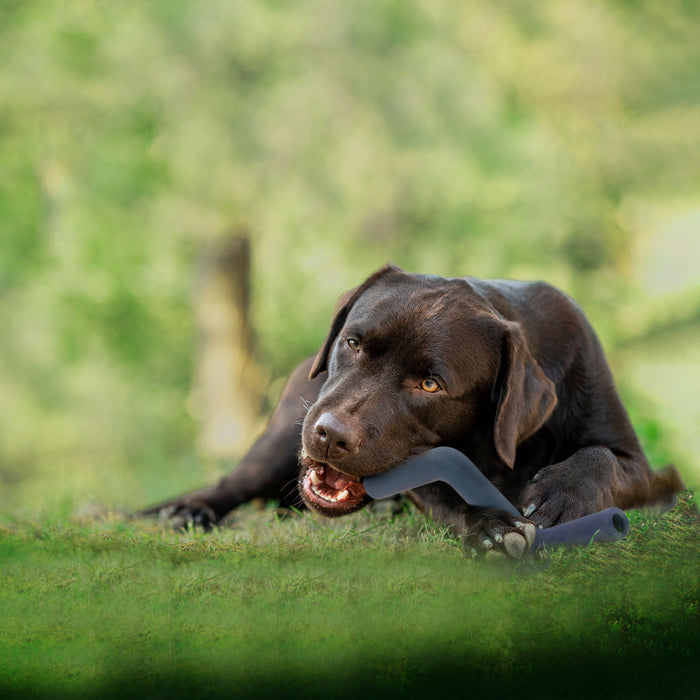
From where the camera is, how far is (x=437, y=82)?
9359 mm

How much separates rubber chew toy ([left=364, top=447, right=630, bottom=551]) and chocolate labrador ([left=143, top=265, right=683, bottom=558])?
0.13 ft

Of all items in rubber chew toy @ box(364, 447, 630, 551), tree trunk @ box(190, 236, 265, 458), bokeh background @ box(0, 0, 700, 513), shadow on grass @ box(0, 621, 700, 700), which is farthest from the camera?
tree trunk @ box(190, 236, 265, 458)

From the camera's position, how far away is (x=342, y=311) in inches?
135

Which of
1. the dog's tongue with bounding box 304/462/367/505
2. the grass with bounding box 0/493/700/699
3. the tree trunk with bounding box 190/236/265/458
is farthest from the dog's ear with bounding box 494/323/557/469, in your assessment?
the tree trunk with bounding box 190/236/265/458

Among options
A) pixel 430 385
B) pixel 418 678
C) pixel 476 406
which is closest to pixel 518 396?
pixel 476 406

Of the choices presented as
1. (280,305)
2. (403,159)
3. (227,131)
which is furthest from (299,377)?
(280,305)

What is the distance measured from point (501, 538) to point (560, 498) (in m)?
0.41

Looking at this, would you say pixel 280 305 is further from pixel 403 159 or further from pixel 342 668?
pixel 342 668

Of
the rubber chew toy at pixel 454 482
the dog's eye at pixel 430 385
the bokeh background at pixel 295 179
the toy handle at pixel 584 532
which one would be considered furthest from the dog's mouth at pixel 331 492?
the bokeh background at pixel 295 179

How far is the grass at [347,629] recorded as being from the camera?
1.70 metres

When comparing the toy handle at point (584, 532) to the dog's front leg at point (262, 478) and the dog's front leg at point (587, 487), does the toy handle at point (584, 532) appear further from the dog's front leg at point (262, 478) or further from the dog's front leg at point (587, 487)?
the dog's front leg at point (262, 478)

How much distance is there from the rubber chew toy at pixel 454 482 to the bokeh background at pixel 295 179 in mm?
2624

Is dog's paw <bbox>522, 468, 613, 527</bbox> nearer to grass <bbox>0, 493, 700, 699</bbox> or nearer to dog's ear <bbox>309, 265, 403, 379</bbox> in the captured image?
grass <bbox>0, 493, 700, 699</bbox>

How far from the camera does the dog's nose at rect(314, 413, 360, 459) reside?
2627 millimetres
